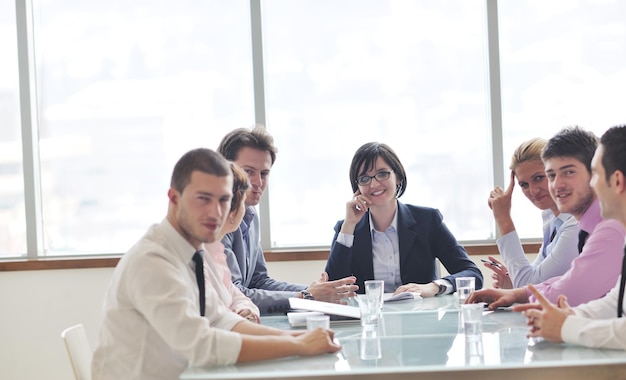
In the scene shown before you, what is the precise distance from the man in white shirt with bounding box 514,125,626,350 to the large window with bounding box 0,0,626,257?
8.65 feet

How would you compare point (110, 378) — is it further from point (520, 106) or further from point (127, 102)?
point (520, 106)

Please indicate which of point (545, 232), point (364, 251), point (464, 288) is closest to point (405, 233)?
point (364, 251)

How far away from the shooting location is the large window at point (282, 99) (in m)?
4.87

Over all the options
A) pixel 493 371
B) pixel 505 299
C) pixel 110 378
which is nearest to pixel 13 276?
pixel 110 378

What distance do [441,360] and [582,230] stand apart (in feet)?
3.37

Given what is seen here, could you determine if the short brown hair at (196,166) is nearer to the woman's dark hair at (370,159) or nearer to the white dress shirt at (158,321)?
the white dress shirt at (158,321)

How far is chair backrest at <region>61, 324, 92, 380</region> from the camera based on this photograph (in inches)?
97.0

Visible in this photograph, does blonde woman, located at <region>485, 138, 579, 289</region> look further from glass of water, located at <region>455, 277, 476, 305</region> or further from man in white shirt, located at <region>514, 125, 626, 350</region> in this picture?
man in white shirt, located at <region>514, 125, 626, 350</region>

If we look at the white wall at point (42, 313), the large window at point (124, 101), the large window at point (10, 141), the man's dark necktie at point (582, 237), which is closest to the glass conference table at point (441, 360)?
the man's dark necktie at point (582, 237)

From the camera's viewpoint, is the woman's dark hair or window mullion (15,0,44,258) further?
window mullion (15,0,44,258)

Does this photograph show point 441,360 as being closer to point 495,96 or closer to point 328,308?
point 328,308

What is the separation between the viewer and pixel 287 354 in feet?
6.40

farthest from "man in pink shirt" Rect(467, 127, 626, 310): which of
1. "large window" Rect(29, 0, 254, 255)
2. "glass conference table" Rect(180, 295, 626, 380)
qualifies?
"large window" Rect(29, 0, 254, 255)

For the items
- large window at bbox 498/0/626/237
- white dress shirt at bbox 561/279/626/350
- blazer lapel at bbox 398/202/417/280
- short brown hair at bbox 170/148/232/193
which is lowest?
white dress shirt at bbox 561/279/626/350
